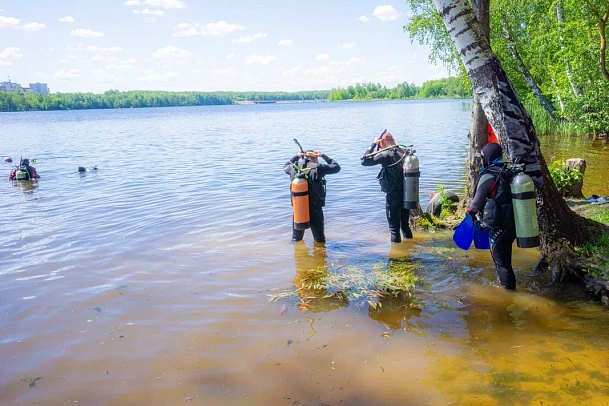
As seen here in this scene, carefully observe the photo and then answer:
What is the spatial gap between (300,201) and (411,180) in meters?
1.75

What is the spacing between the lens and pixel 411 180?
23.2 ft

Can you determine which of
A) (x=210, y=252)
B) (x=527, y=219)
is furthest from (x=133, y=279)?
(x=527, y=219)

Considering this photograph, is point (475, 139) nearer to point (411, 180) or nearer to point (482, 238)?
point (411, 180)

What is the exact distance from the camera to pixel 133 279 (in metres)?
6.48

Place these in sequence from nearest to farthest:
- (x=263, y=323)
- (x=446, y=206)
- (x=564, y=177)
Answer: (x=263, y=323), (x=564, y=177), (x=446, y=206)

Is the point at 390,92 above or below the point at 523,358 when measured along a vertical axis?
above

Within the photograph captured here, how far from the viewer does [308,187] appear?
7203mm

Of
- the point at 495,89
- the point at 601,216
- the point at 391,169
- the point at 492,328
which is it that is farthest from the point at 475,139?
the point at 492,328

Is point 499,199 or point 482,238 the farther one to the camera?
point 482,238

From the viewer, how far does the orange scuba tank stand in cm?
709

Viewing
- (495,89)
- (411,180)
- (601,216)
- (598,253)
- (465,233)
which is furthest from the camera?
(411,180)

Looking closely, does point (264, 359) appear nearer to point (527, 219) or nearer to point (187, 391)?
point (187, 391)

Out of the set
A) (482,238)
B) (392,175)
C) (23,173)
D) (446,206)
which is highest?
(392,175)

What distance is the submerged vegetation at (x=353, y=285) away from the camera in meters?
5.42
